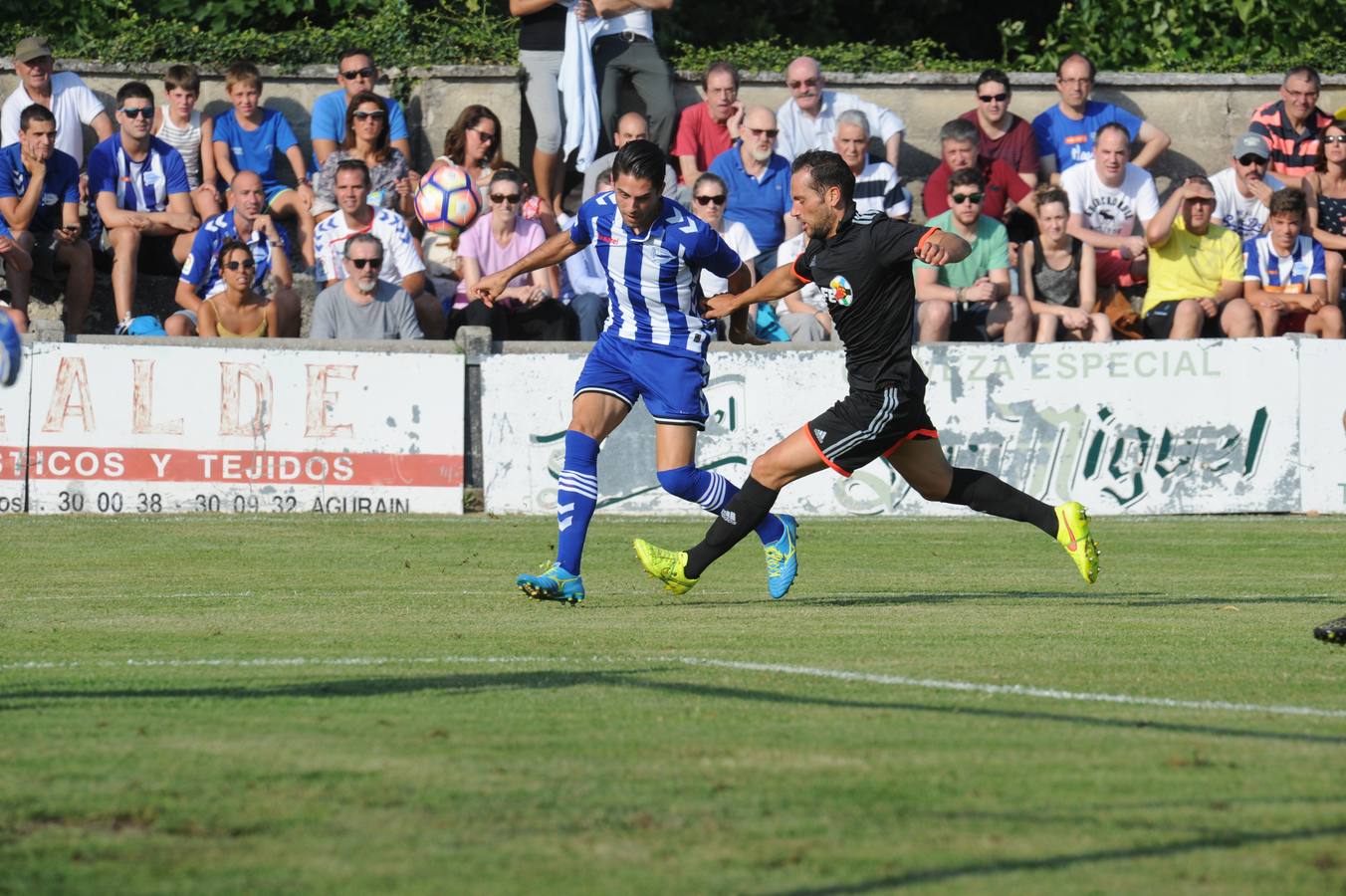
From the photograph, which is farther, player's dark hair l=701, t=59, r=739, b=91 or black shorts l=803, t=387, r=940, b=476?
player's dark hair l=701, t=59, r=739, b=91

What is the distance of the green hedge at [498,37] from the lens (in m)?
19.2

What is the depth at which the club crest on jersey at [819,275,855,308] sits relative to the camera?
9.05 meters

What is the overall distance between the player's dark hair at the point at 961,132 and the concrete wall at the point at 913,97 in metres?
2.43

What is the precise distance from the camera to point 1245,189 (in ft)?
58.1

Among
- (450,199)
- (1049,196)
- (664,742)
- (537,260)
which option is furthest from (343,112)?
(664,742)

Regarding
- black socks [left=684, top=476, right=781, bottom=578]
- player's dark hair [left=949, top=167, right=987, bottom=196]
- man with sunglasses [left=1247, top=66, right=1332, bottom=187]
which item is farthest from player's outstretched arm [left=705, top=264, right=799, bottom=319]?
man with sunglasses [left=1247, top=66, right=1332, bottom=187]

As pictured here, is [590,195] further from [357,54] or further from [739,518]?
[739,518]

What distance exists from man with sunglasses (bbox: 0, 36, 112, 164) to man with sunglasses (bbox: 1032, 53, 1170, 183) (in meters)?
8.42

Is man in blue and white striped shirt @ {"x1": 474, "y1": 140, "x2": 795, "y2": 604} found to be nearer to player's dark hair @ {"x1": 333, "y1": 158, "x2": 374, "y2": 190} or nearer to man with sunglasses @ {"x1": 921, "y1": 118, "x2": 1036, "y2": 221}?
player's dark hair @ {"x1": 333, "y1": 158, "x2": 374, "y2": 190}

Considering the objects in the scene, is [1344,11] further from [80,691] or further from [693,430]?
[80,691]

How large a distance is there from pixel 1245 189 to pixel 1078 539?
922cm

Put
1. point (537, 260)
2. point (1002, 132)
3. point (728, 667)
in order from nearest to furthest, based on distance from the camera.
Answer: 1. point (728, 667)
2. point (537, 260)
3. point (1002, 132)

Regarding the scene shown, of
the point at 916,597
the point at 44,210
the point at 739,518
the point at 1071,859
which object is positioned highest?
the point at 44,210

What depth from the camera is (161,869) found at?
3908 mm
